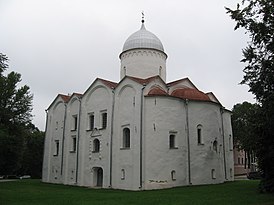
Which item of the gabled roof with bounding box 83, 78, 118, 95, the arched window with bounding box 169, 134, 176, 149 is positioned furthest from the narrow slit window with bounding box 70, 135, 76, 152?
the arched window with bounding box 169, 134, 176, 149

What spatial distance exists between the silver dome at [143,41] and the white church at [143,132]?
0.12m

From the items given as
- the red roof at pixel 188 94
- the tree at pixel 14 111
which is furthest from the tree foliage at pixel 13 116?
the red roof at pixel 188 94

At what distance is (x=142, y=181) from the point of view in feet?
87.3

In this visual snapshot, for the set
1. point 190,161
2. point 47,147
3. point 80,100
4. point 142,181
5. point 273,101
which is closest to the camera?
point 273,101

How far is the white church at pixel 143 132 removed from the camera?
27594 millimetres

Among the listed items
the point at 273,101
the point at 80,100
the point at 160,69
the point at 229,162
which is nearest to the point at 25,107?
the point at 80,100

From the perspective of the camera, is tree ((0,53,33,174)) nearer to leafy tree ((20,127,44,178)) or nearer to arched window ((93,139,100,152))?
arched window ((93,139,100,152))

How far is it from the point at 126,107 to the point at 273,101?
54.2ft

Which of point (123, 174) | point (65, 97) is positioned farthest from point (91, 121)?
point (123, 174)

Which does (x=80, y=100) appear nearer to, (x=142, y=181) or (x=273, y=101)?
(x=142, y=181)

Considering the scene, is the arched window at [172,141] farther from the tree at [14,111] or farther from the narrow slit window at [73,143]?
the tree at [14,111]

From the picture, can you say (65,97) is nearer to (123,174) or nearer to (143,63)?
(143,63)

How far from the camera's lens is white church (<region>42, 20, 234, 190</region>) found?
90.5ft

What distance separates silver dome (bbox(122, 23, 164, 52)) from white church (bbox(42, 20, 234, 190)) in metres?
0.12
